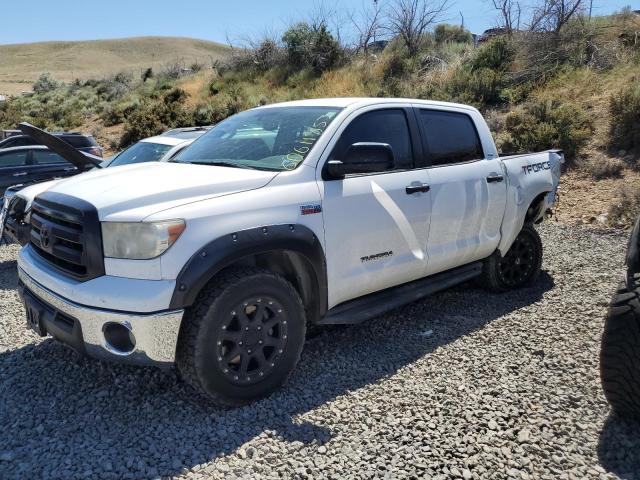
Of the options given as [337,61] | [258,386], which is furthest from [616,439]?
[337,61]

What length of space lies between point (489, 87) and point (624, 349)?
42.9ft

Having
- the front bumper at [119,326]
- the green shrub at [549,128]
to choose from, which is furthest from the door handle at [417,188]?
the green shrub at [549,128]

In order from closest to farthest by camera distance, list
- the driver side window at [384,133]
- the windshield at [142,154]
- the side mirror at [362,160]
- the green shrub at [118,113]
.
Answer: the side mirror at [362,160] → the driver side window at [384,133] → the windshield at [142,154] → the green shrub at [118,113]

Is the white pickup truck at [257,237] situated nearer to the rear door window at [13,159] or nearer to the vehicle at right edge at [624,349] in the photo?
the vehicle at right edge at [624,349]

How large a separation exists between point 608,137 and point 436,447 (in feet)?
33.7

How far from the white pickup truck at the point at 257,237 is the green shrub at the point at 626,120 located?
7502mm

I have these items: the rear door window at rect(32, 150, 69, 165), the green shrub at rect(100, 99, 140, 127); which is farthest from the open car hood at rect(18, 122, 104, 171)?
the green shrub at rect(100, 99, 140, 127)

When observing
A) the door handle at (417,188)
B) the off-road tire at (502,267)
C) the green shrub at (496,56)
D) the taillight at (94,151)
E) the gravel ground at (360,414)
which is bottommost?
the gravel ground at (360,414)

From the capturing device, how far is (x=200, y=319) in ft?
10.6

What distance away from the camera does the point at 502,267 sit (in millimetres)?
5688

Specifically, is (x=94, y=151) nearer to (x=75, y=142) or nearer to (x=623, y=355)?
(x=75, y=142)

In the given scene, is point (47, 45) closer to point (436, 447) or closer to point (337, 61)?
point (337, 61)

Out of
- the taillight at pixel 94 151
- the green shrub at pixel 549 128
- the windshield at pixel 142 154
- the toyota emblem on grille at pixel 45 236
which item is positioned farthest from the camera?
the taillight at pixel 94 151

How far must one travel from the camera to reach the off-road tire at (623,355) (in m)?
3.08
